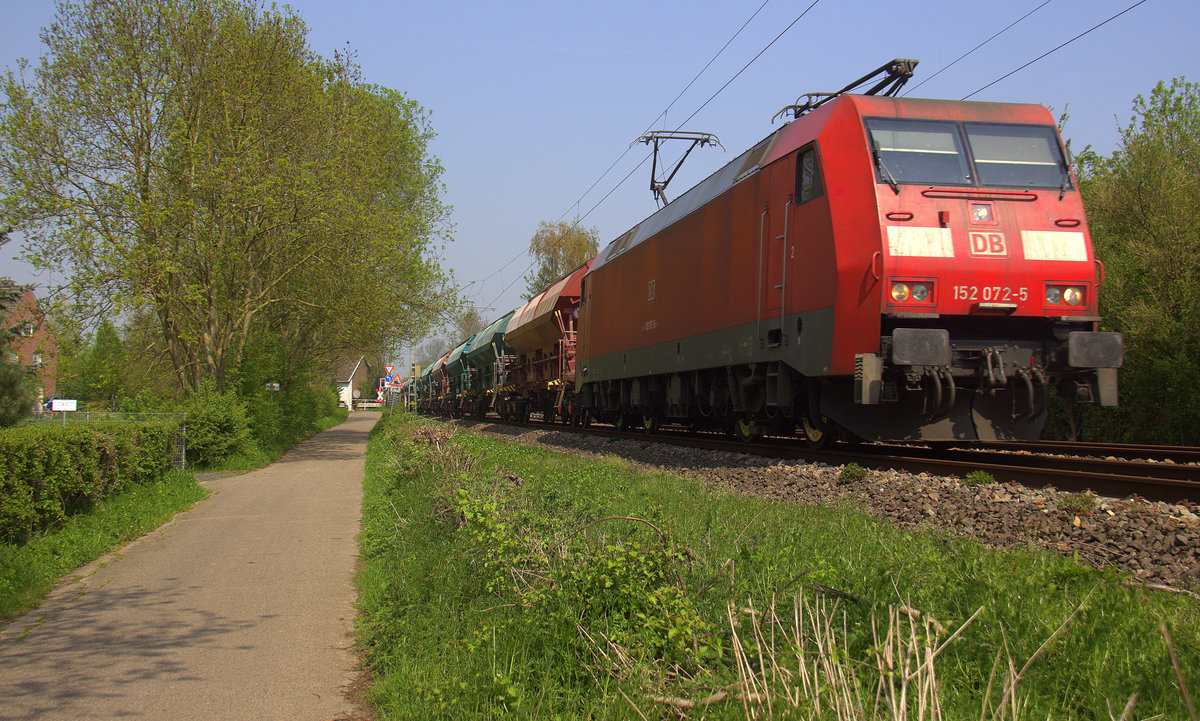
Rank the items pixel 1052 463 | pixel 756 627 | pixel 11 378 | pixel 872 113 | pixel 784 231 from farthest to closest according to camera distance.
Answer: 1. pixel 11 378
2. pixel 784 231
3. pixel 1052 463
4. pixel 872 113
5. pixel 756 627

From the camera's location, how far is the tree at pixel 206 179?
1753 cm

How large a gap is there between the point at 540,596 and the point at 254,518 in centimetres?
740

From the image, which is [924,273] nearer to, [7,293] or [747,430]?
[747,430]

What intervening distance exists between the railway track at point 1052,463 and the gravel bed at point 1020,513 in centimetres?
37

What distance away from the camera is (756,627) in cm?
336

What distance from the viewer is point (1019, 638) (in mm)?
3613

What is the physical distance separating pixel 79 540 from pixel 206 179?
1217cm

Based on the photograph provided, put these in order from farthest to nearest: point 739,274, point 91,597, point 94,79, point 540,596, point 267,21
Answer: point 267,21 < point 94,79 < point 739,274 < point 91,597 < point 540,596

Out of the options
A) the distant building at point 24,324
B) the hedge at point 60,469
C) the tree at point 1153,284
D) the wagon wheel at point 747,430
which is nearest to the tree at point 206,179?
the distant building at point 24,324

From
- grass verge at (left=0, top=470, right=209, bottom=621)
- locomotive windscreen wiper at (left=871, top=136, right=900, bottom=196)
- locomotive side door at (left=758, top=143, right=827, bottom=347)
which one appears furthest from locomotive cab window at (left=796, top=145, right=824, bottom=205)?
grass verge at (left=0, top=470, right=209, bottom=621)

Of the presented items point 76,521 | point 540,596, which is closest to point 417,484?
point 76,521

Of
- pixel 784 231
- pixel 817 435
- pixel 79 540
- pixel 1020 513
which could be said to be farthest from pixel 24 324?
pixel 1020 513

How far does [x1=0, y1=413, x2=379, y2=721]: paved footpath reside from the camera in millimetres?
4285

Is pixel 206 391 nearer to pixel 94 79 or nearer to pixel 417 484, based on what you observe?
pixel 94 79
